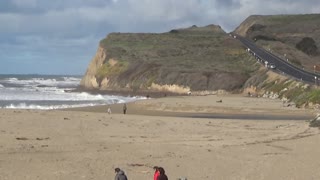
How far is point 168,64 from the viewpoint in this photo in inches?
3777

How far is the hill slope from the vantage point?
82.1m

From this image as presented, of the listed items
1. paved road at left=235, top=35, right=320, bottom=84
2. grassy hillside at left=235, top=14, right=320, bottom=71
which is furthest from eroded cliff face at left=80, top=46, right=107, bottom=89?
grassy hillside at left=235, top=14, right=320, bottom=71

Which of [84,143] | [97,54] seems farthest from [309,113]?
[97,54]

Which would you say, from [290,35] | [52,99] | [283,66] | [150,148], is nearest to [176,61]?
[283,66]

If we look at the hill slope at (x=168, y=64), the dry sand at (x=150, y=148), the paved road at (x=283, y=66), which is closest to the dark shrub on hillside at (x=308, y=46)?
the paved road at (x=283, y=66)

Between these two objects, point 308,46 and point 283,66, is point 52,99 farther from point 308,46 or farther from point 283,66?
point 308,46

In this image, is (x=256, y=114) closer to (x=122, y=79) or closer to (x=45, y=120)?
(x=45, y=120)

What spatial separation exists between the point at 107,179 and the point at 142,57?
91454 mm

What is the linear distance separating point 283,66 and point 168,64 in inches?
893

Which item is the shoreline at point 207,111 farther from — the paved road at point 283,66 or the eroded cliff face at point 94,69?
the eroded cliff face at point 94,69

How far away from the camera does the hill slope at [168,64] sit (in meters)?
82.1

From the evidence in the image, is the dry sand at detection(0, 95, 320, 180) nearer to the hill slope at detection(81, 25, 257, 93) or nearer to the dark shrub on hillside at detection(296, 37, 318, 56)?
the hill slope at detection(81, 25, 257, 93)

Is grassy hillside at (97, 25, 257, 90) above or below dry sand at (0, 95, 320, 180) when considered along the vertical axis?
above

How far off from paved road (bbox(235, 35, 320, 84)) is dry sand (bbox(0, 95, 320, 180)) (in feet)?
105
